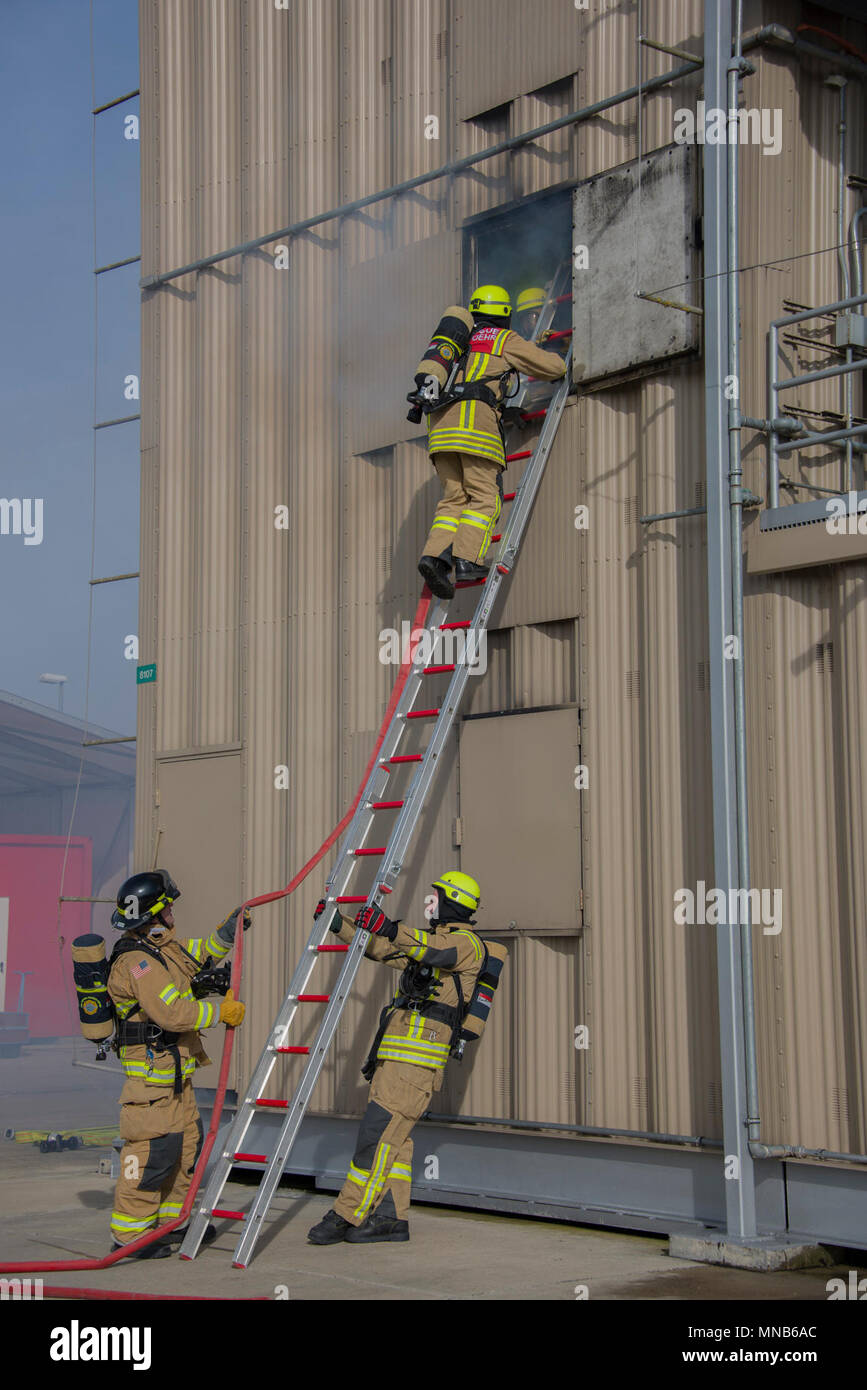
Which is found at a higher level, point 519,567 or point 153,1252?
point 519,567

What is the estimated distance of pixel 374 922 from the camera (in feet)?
24.6

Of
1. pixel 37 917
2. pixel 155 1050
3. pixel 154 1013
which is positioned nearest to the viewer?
pixel 154 1013

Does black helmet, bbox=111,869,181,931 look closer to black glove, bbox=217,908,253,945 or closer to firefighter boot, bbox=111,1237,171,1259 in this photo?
black glove, bbox=217,908,253,945

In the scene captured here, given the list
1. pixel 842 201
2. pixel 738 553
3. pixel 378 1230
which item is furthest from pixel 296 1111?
pixel 842 201

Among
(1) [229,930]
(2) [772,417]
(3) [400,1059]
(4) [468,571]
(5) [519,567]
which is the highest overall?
(2) [772,417]

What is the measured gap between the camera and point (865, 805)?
7.06 metres

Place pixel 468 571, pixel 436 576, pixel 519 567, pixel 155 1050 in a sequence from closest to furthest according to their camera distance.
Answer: pixel 155 1050, pixel 436 576, pixel 468 571, pixel 519 567

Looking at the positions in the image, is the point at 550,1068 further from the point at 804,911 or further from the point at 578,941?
the point at 804,911

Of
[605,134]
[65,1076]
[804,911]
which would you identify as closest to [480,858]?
[804,911]

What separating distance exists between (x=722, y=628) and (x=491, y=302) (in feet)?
8.82

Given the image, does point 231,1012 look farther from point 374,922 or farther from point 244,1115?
point 374,922

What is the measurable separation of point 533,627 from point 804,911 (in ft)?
8.36

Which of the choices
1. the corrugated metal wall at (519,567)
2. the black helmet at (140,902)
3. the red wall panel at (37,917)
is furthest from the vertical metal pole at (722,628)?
the red wall panel at (37,917)

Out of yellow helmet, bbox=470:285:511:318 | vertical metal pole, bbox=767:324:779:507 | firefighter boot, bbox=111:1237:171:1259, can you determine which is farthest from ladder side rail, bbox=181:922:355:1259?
yellow helmet, bbox=470:285:511:318
